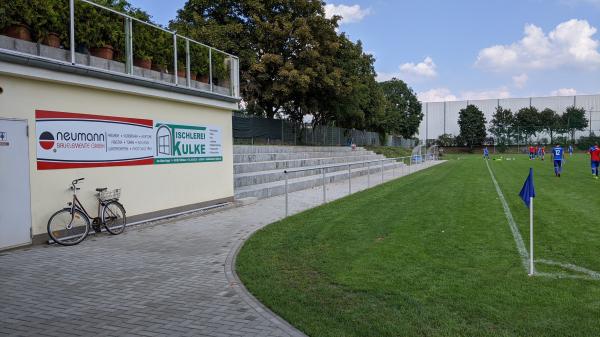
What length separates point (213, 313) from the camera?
5125mm

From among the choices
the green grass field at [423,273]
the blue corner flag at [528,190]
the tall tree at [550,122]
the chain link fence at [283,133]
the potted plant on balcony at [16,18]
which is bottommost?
the green grass field at [423,273]

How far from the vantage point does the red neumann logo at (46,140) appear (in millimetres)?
8388

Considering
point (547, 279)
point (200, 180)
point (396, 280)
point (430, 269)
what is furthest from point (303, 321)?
point (200, 180)

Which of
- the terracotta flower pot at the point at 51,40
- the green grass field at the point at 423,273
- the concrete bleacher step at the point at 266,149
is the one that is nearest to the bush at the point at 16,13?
the terracotta flower pot at the point at 51,40

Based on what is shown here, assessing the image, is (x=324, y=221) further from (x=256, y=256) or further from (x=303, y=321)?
(x=303, y=321)

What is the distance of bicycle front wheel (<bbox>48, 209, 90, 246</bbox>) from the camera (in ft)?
27.7

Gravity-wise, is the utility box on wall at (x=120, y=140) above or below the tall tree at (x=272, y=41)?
below

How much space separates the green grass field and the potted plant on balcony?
17.4ft

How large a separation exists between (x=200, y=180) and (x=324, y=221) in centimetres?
369

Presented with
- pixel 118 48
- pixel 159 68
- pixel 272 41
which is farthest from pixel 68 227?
pixel 272 41

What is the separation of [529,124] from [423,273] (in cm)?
8799

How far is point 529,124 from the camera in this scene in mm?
84812

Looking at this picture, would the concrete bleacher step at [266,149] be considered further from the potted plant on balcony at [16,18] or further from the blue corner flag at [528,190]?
the blue corner flag at [528,190]

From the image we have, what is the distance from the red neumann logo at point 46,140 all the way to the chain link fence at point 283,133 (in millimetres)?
15691
